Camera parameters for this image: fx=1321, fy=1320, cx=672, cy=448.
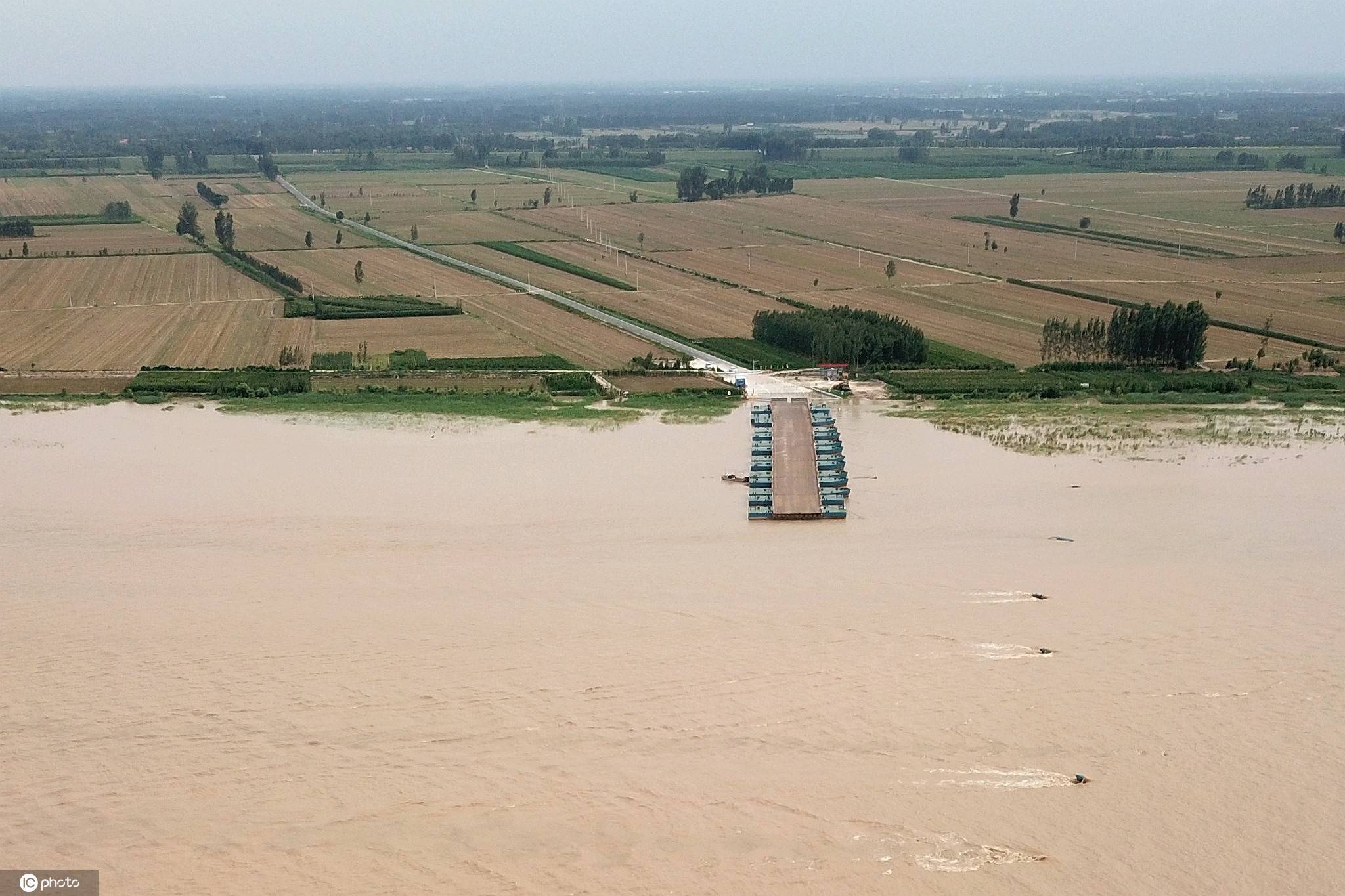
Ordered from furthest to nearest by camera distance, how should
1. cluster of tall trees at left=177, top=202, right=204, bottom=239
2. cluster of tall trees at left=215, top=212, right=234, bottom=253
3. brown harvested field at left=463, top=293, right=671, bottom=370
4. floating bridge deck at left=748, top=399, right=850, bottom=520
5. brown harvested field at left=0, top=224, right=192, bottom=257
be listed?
cluster of tall trees at left=177, top=202, right=204, bottom=239
cluster of tall trees at left=215, top=212, right=234, bottom=253
brown harvested field at left=0, top=224, right=192, bottom=257
brown harvested field at left=463, top=293, right=671, bottom=370
floating bridge deck at left=748, top=399, right=850, bottom=520

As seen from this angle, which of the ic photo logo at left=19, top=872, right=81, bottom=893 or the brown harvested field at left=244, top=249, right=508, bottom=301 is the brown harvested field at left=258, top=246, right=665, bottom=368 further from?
the ic photo logo at left=19, top=872, right=81, bottom=893

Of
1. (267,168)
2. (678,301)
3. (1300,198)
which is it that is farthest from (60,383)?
(267,168)

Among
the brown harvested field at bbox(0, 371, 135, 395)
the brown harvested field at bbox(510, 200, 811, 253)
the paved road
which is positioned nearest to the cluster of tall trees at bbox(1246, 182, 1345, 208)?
the brown harvested field at bbox(510, 200, 811, 253)

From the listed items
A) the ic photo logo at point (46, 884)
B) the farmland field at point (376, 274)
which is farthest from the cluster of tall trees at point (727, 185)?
the ic photo logo at point (46, 884)

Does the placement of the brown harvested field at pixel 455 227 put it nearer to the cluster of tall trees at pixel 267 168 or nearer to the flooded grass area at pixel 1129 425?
the cluster of tall trees at pixel 267 168

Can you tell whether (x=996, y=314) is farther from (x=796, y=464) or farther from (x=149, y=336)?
(x=149, y=336)

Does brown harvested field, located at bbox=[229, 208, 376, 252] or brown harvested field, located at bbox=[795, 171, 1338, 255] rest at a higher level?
brown harvested field, located at bbox=[795, 171, 1338, 255]

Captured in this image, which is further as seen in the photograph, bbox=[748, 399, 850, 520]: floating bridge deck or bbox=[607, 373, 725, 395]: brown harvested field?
bbox=[607, 373, 725, 395]: brown harvested field
